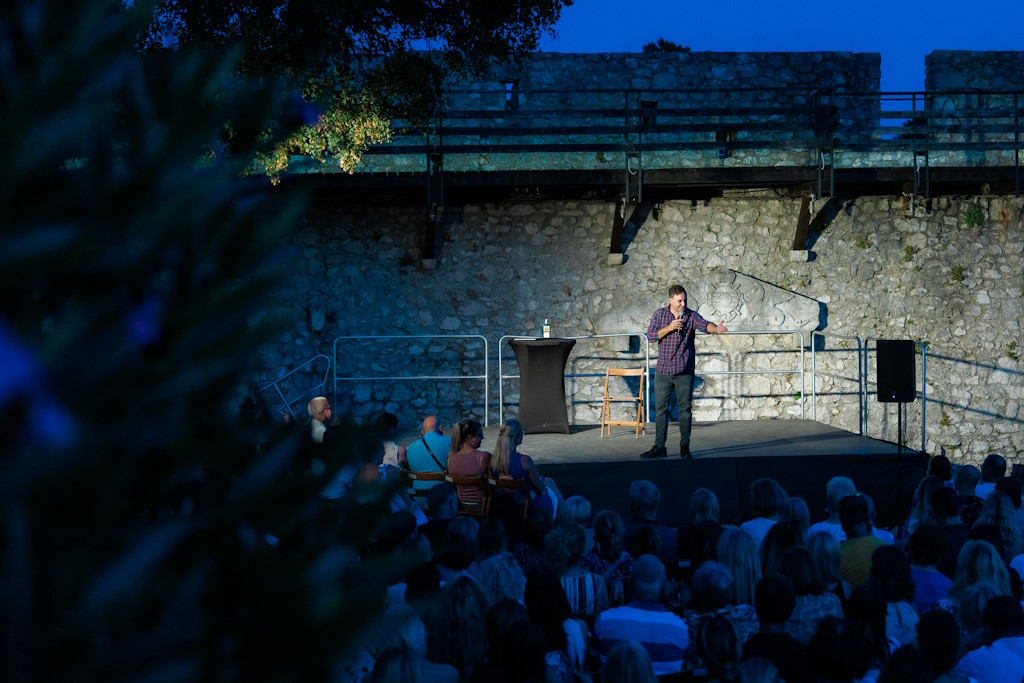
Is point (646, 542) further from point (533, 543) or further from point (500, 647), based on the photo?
point (500, 647)

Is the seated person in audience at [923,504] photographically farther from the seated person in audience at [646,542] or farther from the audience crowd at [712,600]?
the seated person in audience at [646,542]

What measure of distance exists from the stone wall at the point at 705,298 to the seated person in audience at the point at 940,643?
817cm

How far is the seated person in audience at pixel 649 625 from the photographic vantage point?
10.8 ft

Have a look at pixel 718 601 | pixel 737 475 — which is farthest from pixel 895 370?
pixel 718 601

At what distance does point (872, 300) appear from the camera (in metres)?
11.6

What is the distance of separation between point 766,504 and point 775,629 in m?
1.86

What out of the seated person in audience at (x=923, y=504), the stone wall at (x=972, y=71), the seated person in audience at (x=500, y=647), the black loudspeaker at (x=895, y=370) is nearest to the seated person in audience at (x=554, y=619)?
the seated person in audience at (x=500, y=647)

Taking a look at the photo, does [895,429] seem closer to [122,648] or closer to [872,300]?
[872,300]

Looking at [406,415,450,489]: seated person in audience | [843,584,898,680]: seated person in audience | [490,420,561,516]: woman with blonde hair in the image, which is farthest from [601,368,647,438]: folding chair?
A: [843,584,898,680]: seated person in audience

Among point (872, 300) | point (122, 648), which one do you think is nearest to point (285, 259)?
point (122, 648)

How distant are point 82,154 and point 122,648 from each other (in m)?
0.31

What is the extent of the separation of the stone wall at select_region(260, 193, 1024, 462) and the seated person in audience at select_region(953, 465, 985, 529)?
5.24 meters

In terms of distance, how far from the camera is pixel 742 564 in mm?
3766

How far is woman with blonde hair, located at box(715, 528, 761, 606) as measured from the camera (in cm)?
375
